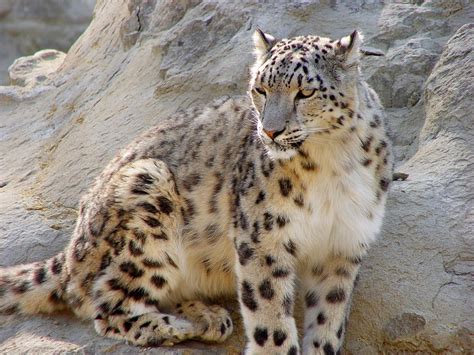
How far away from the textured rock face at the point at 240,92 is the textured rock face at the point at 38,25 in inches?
224

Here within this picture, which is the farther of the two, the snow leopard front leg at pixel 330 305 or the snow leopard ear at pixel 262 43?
the snow leopard front leg at pixel 330 305

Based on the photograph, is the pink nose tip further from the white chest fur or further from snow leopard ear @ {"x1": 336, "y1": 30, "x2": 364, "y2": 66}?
snow leopard ear @ {"x1": 336, "y1": 30, "x2": 364, "y2": 66}

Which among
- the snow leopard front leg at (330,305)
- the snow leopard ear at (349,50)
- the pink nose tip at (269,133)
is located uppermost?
the snow leopard ear at (349,50)

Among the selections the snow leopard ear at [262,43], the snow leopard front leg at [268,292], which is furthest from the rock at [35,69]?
the snow leopard front leg at [268,292]

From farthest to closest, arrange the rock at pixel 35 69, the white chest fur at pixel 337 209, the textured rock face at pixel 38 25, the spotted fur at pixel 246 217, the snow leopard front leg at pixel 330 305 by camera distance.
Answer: the textured rock face at pixel 38 25, the rock at pixel 35 69, the snow leopard front leg at pixel 330 305, the white chest fur at pixel 337 209, the spotted fur at pixel 246 217

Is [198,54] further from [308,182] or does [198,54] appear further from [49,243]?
[308,182]

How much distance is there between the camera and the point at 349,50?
4203 millimetres

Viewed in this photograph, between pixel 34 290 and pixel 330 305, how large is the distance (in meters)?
1.68

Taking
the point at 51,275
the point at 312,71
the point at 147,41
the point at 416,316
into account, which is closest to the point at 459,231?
the point at 416,316

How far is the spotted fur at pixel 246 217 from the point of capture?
4191 millimetres

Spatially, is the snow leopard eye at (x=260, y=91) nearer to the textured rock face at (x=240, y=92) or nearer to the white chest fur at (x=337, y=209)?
the white chest fur at (x=337, y=209)

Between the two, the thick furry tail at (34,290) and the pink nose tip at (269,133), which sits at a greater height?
the pink nose tip at (269,133)

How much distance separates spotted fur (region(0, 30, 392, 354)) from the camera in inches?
165

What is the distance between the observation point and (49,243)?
222 inches
